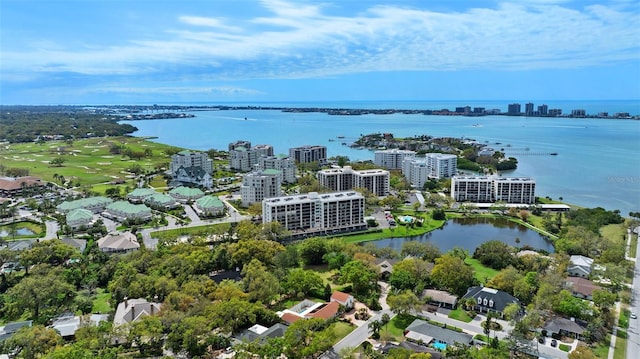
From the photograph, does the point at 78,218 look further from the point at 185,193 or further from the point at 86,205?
the point at 185,193

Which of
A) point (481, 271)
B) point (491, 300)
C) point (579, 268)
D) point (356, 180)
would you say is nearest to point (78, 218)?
point (356, 180)

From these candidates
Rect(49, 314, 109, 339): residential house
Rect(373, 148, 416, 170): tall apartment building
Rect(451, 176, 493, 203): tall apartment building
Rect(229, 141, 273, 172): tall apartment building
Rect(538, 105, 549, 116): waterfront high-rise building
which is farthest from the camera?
Rect(538, 105, 549, 116): waterfront high-rise building

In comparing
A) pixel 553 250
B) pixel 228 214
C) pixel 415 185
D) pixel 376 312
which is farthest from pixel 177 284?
pixel 415 185

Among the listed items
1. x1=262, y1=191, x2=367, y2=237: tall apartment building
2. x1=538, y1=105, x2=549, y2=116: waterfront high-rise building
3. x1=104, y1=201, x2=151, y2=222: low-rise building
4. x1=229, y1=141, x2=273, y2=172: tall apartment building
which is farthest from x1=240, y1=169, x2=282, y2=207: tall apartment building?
x1=538, y1=105, x2=549, y2=116: waterfront high-rise building

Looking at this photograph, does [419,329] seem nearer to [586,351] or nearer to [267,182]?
[586,351]

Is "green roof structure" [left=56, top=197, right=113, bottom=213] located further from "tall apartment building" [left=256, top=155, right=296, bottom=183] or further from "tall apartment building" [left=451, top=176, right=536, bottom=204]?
"tall apartment building" [left=451, top=176, right=536, bottom=204]
